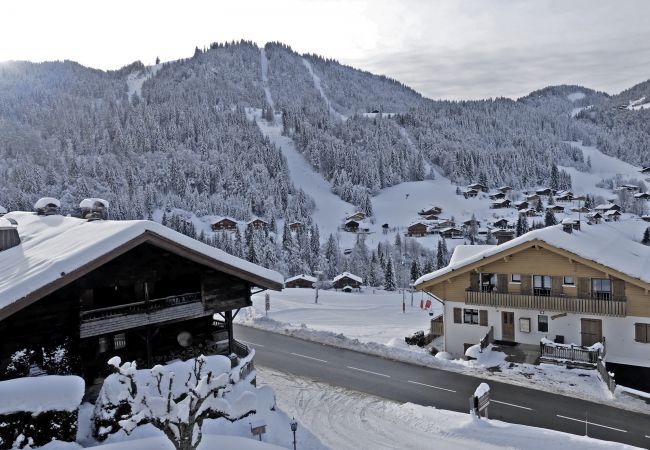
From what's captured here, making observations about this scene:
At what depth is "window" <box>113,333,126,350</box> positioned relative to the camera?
1895 centimetres

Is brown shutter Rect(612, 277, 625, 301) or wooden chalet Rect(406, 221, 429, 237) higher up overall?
wooden chalet Rect(406, 221, 429, 237)

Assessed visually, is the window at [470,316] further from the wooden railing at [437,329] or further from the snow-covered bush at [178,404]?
the snow-covered bush at [178,404]

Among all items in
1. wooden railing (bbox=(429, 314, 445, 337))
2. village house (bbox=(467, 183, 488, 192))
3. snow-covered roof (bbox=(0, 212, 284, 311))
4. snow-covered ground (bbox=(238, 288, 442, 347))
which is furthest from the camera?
village house (bbox=(467, 183, 488, 192))

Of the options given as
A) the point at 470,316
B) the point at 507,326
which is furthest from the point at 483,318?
the point at 507,326

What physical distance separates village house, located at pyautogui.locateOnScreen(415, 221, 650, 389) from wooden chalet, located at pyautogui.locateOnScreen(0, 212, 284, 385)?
17.0 meters

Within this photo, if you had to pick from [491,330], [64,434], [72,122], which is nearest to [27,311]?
[64,434]

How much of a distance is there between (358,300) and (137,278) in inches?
1475

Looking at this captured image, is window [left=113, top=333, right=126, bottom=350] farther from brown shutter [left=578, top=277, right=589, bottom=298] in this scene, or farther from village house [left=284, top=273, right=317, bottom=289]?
village house [left=284, top=273, right=317, bottom=289]

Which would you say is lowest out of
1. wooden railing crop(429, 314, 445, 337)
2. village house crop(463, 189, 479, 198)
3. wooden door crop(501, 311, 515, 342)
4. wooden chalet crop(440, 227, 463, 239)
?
wooden railing crop(429, 314, 445, 337)

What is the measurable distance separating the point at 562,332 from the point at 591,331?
1.57m

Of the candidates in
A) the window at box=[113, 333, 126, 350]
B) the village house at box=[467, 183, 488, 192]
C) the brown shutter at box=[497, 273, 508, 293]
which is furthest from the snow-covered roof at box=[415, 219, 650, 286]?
the village house at box=[467, 183, 488, 192]

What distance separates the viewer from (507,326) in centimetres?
3241

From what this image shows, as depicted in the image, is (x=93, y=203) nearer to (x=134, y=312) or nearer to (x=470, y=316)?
(x=134, y=312)

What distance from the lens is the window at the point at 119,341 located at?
62.2 feet
